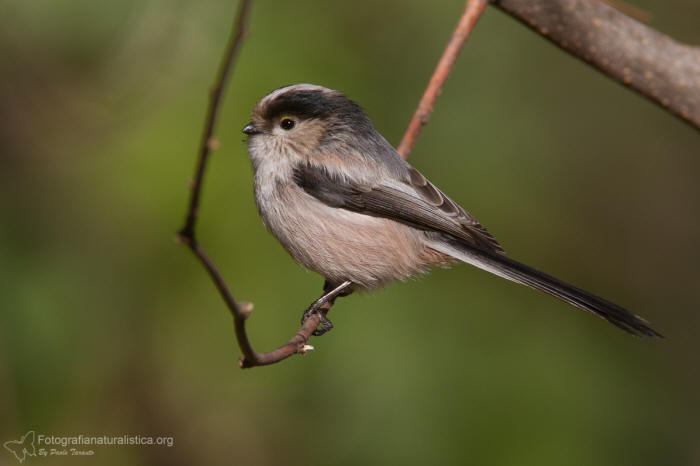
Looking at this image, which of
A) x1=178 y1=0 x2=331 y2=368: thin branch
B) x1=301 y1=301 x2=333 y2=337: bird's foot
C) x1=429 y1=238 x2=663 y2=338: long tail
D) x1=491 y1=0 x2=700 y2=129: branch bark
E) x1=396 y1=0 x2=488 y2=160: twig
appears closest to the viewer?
x1=178 y1=0 x2=331 y2=368: thin branch

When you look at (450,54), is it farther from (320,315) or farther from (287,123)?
(320,315)

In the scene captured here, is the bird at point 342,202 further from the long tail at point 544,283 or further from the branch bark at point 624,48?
the branch bark at point 624,48

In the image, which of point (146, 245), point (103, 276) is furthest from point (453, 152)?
point (103, 276)

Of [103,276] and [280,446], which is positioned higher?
[103,276]

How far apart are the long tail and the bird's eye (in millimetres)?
809

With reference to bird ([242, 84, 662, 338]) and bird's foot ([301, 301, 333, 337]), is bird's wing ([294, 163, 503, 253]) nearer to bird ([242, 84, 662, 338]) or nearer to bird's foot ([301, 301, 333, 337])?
bird ([242, 84, 662, 338])

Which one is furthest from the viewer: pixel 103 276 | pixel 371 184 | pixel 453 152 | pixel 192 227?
pixel 453 152

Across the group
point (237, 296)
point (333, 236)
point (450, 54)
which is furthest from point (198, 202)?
point (450, 54)

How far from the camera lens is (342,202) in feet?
9.98

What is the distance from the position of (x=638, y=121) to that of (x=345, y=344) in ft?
9.28

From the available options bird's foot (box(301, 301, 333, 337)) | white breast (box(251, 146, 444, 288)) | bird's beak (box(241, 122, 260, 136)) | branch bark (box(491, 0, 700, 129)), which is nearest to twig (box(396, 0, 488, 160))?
branch bark (box(491, 0, 700, 129))

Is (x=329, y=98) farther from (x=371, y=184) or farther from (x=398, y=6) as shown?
(x=398, y=6)

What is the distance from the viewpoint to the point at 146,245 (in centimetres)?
322

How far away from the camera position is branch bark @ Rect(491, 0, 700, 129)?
2.80 meters
